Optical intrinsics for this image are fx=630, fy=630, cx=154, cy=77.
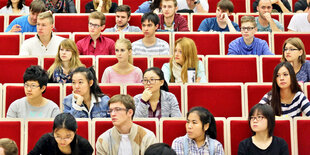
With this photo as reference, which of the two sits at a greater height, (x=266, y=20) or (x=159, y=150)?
(x=266, y=20)

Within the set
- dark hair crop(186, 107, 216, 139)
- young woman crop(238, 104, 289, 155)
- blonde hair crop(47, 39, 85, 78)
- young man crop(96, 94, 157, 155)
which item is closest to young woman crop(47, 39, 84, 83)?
blonde hair crop(47, 39, 85, 78)

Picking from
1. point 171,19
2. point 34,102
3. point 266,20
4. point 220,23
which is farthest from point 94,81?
point 266,20

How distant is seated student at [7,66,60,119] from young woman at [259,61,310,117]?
22.6 inches

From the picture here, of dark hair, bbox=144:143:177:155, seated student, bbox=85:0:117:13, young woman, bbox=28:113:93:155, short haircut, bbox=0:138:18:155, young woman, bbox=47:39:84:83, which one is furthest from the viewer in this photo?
seated student, bbox=85:0:117:13

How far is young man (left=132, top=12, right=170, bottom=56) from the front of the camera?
2199 mm

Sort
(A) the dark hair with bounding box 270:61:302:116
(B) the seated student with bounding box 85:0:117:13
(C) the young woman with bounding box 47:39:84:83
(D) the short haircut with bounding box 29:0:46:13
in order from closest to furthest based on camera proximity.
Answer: (A) the dark hair with bounding box 270:61:302:116 < (C) the young woman with bounding box 47:39:84:83 < (D) the short haircut with bounding box 29:0:46:13 < (B) the seated student with bounding box 85:0:117:13

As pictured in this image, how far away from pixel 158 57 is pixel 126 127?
1.80 ft

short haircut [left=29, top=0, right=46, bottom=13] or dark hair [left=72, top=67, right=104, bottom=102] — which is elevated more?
short haircut [left=29, top=0, right=46, bottom=13]

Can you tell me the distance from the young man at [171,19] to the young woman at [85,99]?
77 cm

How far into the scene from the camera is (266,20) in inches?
98.1

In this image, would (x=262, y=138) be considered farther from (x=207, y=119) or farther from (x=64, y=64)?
(x=64, y=64)

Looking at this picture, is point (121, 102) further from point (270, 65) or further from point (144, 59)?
point (270, 65)

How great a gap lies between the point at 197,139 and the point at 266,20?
3.59 ft

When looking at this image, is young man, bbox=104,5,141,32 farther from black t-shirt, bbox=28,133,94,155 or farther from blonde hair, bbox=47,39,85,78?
black t-shirt, bbox=28,133,94,155
